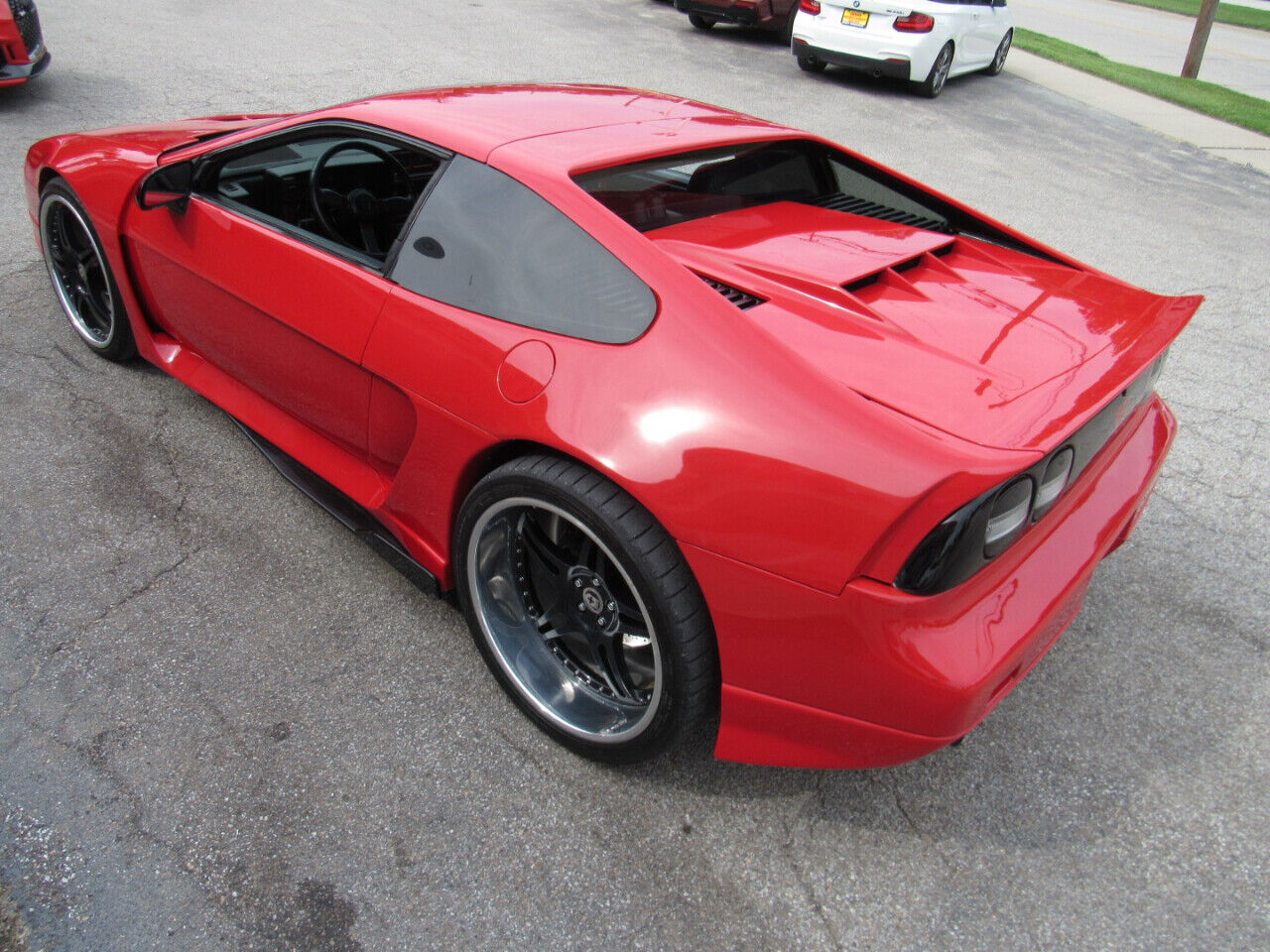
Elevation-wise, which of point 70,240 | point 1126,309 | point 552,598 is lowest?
point 552,598

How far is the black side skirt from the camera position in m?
2.52

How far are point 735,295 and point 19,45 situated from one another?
7.14 meters

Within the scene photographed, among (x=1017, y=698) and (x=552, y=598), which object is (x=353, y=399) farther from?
(x=1017, y=698)

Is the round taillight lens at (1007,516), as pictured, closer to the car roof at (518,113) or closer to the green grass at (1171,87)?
the car roof at (518,113)

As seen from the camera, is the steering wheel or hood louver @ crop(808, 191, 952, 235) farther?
the steering wheel

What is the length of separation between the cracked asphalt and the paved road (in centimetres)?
1419

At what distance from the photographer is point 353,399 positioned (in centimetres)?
254

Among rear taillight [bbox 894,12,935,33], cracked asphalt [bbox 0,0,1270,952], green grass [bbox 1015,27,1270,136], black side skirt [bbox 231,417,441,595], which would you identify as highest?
rear taillight [bbox 894,12,935,33]

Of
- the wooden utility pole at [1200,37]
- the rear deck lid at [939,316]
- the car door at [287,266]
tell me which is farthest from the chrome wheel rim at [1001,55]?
the car door at [287,266]

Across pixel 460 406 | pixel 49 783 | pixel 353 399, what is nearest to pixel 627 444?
pixel 460 406

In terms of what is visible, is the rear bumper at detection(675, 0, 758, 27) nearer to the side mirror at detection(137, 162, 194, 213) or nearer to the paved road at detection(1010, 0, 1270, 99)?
the paved road at detection(1010, 0, 1270, 99)

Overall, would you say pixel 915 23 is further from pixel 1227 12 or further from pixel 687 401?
pixel 1227 12

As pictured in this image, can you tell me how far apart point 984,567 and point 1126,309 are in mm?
936

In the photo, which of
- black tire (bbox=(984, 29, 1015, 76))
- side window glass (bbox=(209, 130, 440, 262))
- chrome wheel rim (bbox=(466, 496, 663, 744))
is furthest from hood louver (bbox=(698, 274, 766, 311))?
black tire (bbox=(984, 29, 1015, 76))
